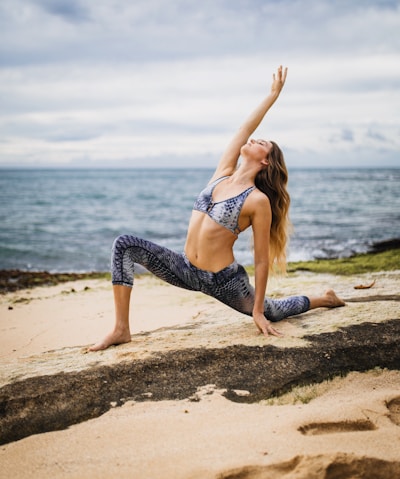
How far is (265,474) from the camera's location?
2.30 metres

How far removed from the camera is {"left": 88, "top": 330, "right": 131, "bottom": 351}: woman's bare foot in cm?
385

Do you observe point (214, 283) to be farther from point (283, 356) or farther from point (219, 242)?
point (283, 356)

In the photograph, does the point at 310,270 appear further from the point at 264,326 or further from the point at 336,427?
the point at 336,427

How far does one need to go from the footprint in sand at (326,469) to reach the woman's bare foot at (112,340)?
1811 millimetres

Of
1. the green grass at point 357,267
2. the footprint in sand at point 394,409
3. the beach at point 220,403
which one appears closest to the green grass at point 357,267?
the green grass at point 357,267

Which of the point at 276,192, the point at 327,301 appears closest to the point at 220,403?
the point at 327,301

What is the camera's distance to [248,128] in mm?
4715

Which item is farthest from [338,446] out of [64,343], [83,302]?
[83,302]

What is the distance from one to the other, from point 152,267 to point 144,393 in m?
1.36

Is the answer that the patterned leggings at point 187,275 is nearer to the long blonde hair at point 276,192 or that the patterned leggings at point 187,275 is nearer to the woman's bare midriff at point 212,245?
the woman's bare midriff at point 212,245

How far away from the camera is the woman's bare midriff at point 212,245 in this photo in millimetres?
4098

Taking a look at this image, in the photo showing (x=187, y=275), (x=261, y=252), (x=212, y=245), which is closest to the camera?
(x=261, y=252)

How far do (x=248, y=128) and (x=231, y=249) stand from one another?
1.28 meters

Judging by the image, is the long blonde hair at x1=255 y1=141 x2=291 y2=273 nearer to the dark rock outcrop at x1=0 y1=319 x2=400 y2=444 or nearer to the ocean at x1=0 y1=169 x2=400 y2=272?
the dark rock outcrop at x1=0 y1=319 x2=400 y2=444
